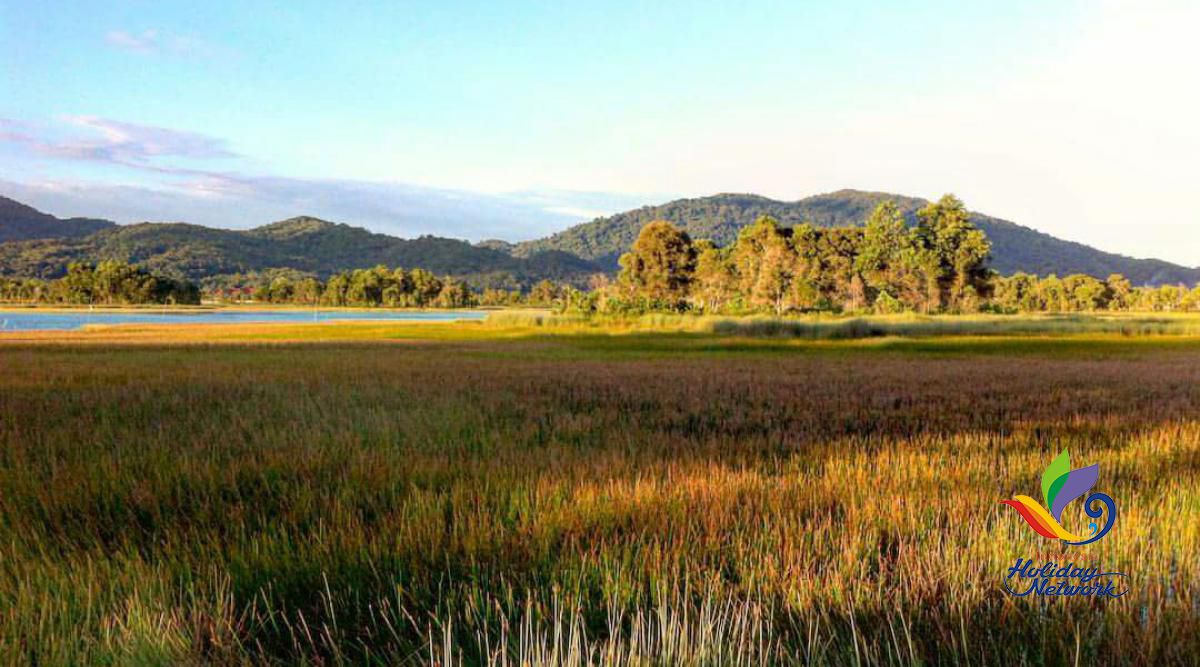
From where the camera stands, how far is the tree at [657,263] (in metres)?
78.5

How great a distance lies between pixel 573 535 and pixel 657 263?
76.5 m

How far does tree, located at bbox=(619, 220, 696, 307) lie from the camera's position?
3091 inches

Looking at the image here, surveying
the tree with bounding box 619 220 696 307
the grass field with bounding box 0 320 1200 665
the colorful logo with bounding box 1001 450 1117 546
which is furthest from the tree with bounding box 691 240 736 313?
the colorful logo with bounding box 1001 450 1117 546

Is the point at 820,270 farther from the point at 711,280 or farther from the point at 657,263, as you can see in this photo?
the point at 657,263

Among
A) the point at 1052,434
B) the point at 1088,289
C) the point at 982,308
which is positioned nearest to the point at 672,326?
the point at 1052,434

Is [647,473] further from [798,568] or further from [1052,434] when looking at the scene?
[1052,434]

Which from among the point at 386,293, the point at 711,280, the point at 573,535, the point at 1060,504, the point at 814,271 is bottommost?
the point at 573,535

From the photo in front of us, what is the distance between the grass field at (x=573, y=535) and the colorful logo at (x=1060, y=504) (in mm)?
97

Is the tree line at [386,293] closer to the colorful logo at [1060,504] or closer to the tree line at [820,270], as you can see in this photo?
the tree line at [820,270]

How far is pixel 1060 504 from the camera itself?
3449mm

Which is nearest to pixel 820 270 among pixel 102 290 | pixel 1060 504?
pixel 1060 504

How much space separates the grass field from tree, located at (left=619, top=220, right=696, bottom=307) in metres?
70.6

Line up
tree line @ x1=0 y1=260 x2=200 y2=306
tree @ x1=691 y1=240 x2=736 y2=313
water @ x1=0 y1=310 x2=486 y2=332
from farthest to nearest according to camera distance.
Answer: tree line @ x1=0 y1=260 x2=200 y2=306, tree @ x1=691 y1=240 x2=736 y2=313, water @ x1=0 y1=310 x2=486 y2=332

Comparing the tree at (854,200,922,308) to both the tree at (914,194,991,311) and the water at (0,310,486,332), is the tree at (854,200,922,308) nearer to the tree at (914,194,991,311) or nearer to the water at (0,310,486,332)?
the tree at (914,194,991,311)
